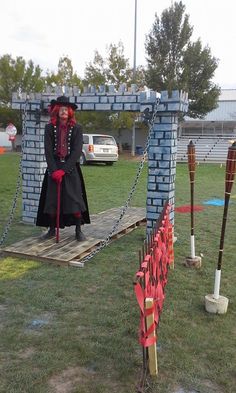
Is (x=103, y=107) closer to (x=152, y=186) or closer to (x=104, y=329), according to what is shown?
(x=152, y=186)

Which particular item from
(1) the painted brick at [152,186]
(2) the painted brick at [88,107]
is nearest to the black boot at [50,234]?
(1) the painted brick at [152,186]

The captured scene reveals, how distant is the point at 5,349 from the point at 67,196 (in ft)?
8.43

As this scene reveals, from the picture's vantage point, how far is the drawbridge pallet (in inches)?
202

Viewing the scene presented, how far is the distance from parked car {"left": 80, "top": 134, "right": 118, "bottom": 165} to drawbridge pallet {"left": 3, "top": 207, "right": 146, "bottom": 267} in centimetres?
1199

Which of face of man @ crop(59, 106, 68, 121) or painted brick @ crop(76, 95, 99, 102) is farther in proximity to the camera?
painted brick @ crop(76, 95, 99, 102)

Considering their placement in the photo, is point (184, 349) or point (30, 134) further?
point (30, 134)

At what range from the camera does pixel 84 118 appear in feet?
95.9

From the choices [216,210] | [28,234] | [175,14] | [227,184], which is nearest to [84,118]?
[175,14]

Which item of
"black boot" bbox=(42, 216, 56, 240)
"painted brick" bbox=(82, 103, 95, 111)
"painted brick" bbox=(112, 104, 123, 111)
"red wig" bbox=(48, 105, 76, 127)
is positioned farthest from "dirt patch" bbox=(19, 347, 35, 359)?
"painted brick" bbox=(82, 103, 95, 111)

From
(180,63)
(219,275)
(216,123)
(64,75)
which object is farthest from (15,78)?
(219,275)

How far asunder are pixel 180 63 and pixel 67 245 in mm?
26548

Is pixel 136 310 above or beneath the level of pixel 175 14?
beneath

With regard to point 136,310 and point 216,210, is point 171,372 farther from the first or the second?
point 216,210

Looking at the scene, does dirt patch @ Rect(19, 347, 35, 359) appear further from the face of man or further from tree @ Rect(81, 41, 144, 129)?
tree @ Rect(81, 41, 144, 129)
